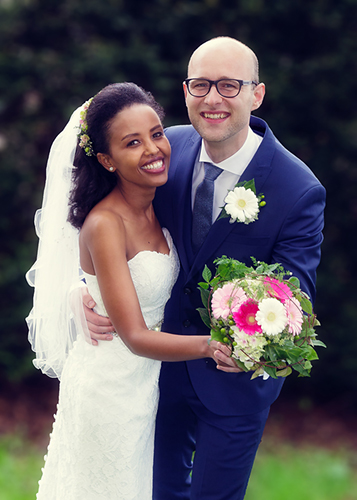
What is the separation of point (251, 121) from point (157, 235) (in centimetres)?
79

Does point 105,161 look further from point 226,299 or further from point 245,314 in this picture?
point 245,314

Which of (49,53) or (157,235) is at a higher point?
(49,53)

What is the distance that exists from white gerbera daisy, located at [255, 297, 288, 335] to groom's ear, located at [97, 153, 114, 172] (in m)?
1.04

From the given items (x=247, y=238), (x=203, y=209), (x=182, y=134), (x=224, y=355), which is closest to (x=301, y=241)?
(x=247, y=238)

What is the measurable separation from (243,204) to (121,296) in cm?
67

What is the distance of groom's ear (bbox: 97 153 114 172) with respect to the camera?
118 inches

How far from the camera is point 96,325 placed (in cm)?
316

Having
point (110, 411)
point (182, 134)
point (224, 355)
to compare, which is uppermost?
point (182, 134)

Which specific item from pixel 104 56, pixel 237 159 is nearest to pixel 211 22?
pixel 104 56

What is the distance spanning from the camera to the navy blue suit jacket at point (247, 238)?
9.72 ft

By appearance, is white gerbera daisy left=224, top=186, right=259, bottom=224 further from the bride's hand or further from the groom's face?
the bride's hand

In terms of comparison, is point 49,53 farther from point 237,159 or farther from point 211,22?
point 237,159

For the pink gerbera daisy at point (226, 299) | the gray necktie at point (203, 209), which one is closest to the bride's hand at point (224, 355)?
the pink gerbera daisy at point (226, 299)

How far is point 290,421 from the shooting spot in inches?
213
